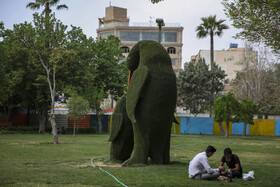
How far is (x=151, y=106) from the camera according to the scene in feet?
35.0

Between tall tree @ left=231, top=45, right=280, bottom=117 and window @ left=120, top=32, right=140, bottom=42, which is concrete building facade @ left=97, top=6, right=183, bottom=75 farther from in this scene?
A: tall tree @ left=231, top=45, right=280, bottom=117

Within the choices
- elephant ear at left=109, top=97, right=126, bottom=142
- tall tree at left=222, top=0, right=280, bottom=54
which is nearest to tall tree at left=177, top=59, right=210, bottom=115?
tall tree at left=222, top=0, right=280, bottom=54

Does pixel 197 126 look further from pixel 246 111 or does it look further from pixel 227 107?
pixel 246 111

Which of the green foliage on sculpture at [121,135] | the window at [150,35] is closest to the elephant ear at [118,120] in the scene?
the green foliage on sculpture at [121,135]

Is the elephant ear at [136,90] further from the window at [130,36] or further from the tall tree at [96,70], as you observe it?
the window at [130,36]

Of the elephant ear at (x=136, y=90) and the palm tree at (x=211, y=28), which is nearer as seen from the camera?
the elephant ear at (x=136, y=90)

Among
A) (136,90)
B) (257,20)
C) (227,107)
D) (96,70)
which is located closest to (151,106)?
(136,90)

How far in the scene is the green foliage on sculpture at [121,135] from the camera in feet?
38.3

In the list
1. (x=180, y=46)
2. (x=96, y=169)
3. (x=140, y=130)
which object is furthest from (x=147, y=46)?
(x=180, y=46)

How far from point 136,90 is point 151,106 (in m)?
0.66

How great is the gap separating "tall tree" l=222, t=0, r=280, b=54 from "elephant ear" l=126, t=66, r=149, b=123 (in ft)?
15.9

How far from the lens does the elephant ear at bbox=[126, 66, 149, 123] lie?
420 inches

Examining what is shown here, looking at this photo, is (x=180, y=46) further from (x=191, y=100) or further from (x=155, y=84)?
(x=155, y=84)

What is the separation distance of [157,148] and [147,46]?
3.24 m
